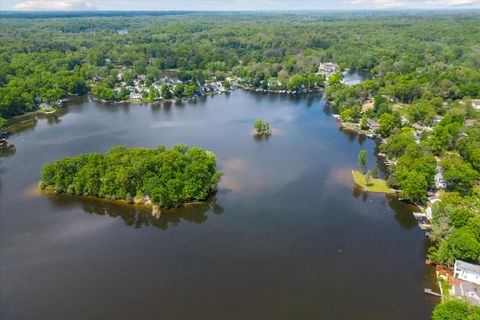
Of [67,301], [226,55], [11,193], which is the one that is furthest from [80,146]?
[226,55]

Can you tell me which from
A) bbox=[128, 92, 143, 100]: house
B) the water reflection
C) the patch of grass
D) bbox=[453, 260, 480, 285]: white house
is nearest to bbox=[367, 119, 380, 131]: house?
the patch of grass

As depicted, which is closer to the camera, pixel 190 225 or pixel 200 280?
pixel 200 280

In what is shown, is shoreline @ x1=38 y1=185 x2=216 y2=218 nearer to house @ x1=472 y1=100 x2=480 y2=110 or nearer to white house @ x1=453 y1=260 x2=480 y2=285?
white house @ x1=453 y1=260 x2=480 y2=285

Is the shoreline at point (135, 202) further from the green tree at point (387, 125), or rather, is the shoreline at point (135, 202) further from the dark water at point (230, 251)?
the green tree at point (387, 125)

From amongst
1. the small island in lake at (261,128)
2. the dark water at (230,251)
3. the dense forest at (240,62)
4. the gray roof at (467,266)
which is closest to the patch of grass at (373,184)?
the dark water at (230,251)

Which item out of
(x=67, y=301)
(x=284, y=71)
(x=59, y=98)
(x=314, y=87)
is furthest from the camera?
(x=284, y=71)

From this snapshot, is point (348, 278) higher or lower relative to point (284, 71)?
lower

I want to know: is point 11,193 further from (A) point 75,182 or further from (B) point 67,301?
(B) point 67,301
